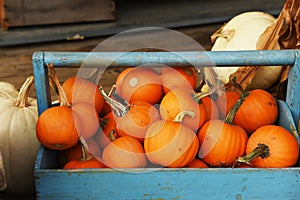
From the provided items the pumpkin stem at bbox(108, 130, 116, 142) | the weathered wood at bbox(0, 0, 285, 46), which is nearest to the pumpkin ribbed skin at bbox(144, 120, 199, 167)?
the pumpkin stem at bbox(108, 130, 116, 142)

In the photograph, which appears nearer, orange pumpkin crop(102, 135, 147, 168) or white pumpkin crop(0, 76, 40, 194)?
orange pumpkin crop(102, 135, 147, 168)

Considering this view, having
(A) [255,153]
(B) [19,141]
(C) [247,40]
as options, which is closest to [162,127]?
(A) [255,153]

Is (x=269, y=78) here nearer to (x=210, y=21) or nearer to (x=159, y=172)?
(x=159, y=172)

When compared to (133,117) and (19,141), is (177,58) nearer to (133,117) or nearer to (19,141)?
(133,117)

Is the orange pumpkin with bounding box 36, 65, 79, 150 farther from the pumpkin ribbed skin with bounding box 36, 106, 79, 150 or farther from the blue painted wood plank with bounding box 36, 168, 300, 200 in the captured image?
the blue painted wood plank with bounding box 36, 168, 300, 200

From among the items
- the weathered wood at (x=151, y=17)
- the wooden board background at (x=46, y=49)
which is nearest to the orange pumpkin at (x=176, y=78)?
the wooden board background at (x=46, y=49)

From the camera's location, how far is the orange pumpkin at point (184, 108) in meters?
1.36

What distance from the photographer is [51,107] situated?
4.64ft

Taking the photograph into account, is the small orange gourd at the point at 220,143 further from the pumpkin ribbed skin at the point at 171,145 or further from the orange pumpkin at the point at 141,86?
the orange pumpkin at the point at 141,86

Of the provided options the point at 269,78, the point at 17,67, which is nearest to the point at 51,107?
the point at 269,78

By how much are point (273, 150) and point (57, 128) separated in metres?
0.57

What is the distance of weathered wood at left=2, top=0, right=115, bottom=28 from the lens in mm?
3479

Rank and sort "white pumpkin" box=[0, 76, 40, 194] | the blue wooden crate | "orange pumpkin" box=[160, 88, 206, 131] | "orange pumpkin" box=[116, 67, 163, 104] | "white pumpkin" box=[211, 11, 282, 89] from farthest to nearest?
"white pumpkin" box=[211, 11, 282, 89] < "white pumpkin" box=[0, 76, 40, 194] < "orange pumpkin" box=[116, 67, 163, 104] < "orange pumpkin" box=[160, 88, 206, 131] < the blue wooden crate

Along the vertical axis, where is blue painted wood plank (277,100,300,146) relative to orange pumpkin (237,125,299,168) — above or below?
above
